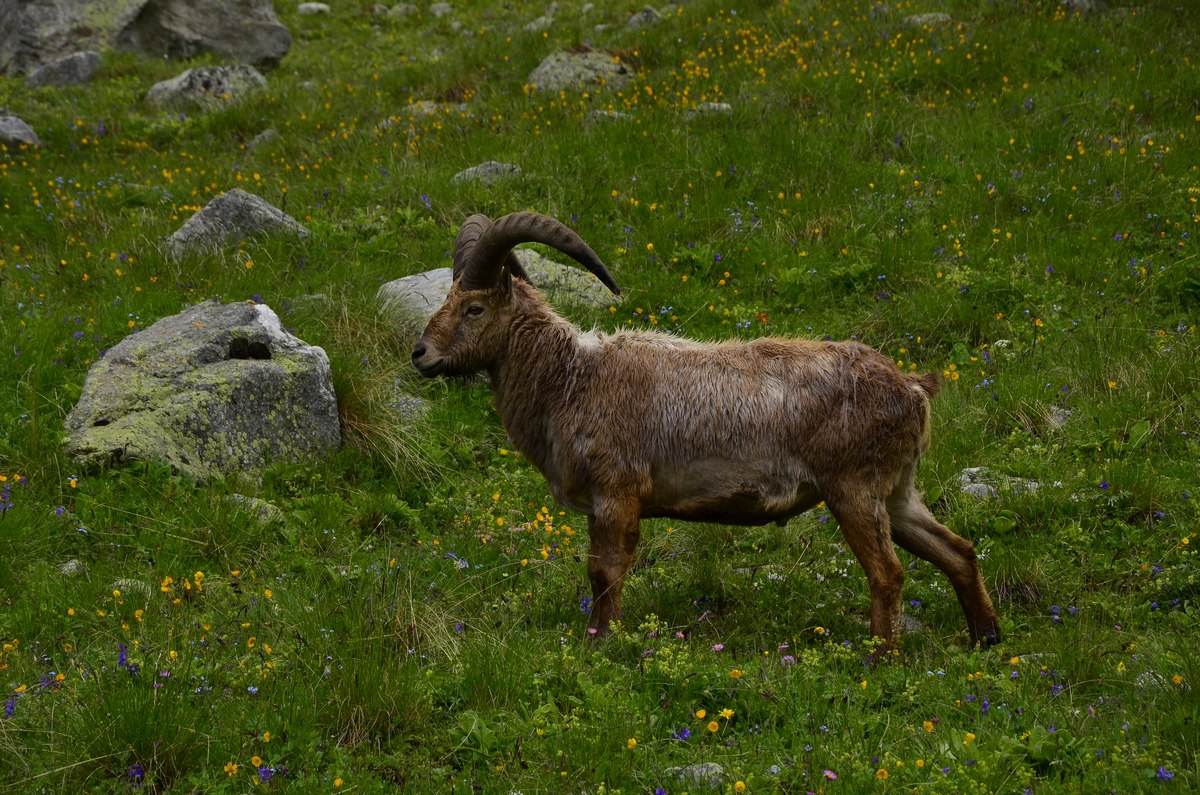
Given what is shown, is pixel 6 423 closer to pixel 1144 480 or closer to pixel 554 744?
pixel 554 744

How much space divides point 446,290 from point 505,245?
3.69 metres

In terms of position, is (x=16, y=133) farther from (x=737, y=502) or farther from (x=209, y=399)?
(x=737, y=502)

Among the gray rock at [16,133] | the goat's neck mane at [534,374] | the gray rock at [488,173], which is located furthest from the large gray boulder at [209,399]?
the gray rock at [16,133]

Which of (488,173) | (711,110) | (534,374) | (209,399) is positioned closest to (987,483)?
(534,374)

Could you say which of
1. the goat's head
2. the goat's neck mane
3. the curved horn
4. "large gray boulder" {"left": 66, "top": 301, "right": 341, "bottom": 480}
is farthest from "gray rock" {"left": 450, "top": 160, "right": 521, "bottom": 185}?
the goat's neck mane

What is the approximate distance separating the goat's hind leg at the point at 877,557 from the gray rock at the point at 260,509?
13.2 ft

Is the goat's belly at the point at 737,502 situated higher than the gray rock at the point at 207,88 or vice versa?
the goat's belly at the point at 737,502

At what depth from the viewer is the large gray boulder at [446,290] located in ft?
34.4

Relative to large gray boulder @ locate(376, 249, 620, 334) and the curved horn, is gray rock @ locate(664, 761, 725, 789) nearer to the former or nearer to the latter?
the curved horn

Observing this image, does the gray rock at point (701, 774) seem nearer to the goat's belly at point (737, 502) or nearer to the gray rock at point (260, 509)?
the goat's belly at point (737, 502)

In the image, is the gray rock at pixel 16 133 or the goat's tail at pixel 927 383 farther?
the gray rock at pixel 16 133

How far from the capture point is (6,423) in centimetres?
853

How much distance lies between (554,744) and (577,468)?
219 cm

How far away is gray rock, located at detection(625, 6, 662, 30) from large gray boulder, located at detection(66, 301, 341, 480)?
1178 cm
